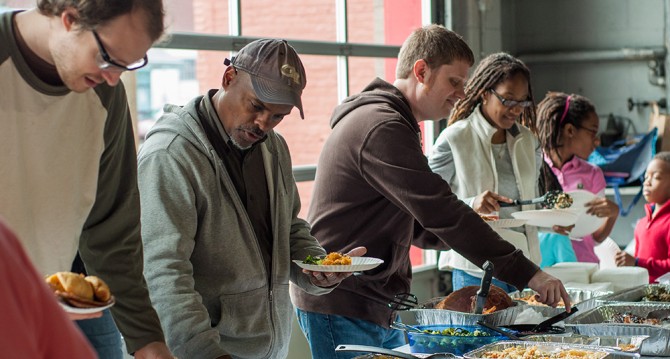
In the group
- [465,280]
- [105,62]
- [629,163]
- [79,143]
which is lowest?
[629,163]

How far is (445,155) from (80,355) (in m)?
2.67

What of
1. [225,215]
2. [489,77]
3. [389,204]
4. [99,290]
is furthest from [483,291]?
[99,290]

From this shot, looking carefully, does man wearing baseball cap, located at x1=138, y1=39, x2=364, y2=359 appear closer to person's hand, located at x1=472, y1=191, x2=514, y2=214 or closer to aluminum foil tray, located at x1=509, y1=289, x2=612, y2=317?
aluminum foil tray, located at x1=509, y1=289, x2=612, y2=317

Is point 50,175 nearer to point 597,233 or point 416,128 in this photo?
point 416,128

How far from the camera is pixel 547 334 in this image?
2.37 m

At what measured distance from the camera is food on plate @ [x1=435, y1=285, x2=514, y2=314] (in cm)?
254

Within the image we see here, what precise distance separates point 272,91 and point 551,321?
969mm

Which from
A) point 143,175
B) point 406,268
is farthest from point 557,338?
point 143,175

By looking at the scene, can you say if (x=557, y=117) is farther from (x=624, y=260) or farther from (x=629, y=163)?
(x=629, y=163)

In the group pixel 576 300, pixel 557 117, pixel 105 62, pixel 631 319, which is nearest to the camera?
pixel 105 62

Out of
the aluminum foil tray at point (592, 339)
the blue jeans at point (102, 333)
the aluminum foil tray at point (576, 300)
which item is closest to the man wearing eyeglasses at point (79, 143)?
the blue jeans at point (102, 333)

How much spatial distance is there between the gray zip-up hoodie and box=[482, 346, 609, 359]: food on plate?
49 centimetres

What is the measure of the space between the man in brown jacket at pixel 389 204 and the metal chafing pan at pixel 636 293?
580 millimetres

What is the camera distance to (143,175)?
204cm
